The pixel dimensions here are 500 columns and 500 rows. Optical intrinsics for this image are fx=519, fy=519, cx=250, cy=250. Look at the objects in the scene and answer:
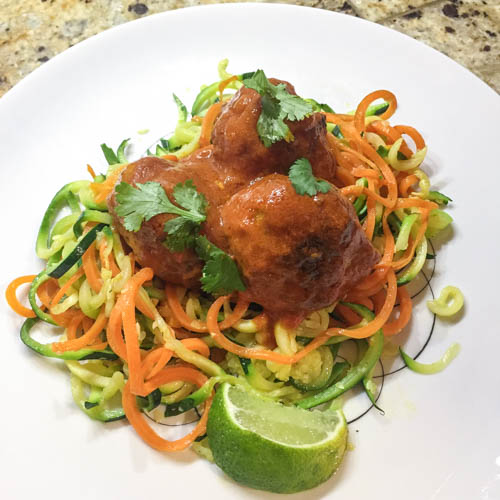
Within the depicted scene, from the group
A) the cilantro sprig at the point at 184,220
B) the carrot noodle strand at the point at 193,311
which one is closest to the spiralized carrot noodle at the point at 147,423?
the carrot noodle strand at the point at 193,311

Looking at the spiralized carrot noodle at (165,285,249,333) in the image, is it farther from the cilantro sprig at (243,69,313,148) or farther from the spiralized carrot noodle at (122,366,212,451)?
the cilantro sprig at (243,69,313,148)

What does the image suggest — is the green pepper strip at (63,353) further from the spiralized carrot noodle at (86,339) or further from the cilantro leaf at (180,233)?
the cilantro leaf at (180,233)

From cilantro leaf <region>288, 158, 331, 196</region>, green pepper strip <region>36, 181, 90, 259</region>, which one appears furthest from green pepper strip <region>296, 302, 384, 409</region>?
green pepper strip <region>36, 181, 90, 259</region>

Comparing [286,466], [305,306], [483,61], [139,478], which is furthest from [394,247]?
[483,61]

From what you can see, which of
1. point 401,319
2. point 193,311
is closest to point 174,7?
point 193,311

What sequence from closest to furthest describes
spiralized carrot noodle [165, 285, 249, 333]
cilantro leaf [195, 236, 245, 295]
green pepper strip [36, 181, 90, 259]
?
cilantro leaf [195, 236, 245, 295]
spiralized carrot noodle [165, 285, 249, 333]
green pepper strip [36, 181, 90, 259]

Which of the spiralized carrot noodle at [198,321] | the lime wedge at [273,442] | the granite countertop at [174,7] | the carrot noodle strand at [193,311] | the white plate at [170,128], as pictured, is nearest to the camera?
the lime wedge at [273,442]

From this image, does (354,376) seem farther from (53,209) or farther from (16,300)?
(53,209)
